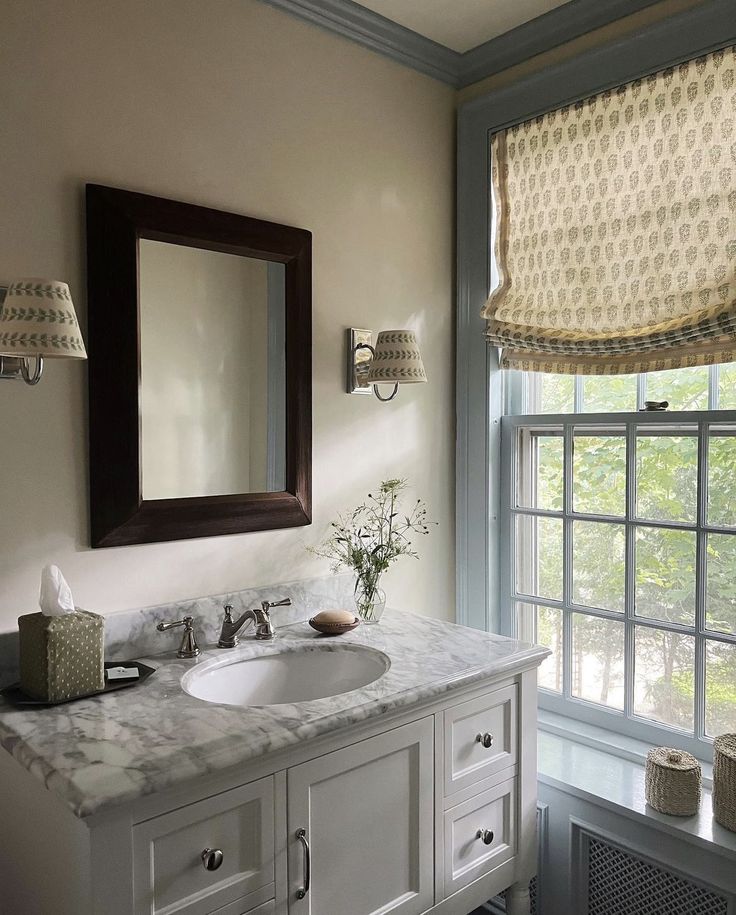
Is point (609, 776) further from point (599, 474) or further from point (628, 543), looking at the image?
point (599, 474)

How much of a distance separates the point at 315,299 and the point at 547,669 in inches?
52.2

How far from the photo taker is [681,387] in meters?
2.03

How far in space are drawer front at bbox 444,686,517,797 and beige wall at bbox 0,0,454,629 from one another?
0.61 m

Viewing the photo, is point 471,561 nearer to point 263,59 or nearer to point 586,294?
point 586,294

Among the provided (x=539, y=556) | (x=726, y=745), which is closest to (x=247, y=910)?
(x=726, y=745)

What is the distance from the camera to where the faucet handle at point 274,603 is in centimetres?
186

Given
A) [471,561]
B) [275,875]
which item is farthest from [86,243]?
[471,561]

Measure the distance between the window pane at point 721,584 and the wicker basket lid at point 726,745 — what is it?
269mm

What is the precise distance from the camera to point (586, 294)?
2.15m

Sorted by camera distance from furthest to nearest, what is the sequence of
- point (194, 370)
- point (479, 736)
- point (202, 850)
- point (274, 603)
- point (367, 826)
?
point (274, 603) < point (194, 370) < point (479, 736) < point (367, 826) < point (202, 850)

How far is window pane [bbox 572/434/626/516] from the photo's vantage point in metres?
2.16

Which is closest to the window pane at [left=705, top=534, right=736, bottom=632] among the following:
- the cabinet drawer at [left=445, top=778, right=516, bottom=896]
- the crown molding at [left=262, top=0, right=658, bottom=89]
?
the cabinet drawer at [left=445, top=778, right=516, bottom=896]

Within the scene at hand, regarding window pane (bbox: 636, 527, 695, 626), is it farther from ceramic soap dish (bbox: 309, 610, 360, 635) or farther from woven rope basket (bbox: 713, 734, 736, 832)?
ceramic soap dish (bbox: 309, 610, 360, 635)

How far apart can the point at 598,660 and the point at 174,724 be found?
4.45 ft
